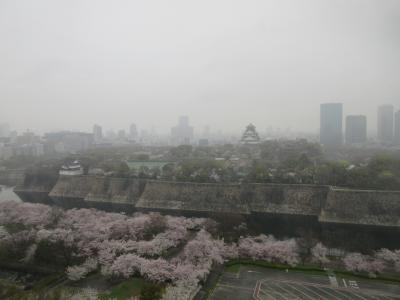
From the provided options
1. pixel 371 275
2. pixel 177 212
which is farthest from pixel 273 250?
pixel 177 212

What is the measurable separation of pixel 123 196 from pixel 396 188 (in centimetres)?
2054

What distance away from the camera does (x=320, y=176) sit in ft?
87.4

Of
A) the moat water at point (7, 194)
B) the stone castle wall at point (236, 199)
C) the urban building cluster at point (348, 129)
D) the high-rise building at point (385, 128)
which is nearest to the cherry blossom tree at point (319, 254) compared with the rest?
the stone castle wall at point (236, 199)

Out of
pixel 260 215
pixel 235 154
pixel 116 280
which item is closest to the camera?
pixel 116 280

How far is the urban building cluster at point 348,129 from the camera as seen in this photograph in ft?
234

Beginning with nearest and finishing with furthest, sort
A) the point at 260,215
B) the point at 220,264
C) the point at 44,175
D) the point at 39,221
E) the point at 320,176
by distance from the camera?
the point at 220,264
the point at 39,221
the point at 260,215
the point at 320,176
the point at 44,175

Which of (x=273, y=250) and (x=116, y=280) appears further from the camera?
(x=273, y=250)

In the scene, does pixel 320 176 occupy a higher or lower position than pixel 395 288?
higher

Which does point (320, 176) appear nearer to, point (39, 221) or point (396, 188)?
point (396, 188)

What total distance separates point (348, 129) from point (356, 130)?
2.07m

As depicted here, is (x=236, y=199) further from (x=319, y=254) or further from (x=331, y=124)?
(x=331, y=124)

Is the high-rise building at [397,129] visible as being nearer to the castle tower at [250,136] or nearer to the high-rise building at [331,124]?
the high-rise building at [331,124]

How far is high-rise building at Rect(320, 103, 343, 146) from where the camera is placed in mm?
86688

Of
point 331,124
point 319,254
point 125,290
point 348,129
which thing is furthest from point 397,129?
point 125,290
